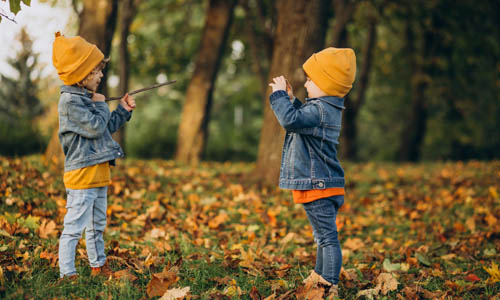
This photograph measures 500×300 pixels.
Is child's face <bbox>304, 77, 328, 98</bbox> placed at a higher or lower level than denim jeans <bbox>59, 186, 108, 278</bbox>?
higher

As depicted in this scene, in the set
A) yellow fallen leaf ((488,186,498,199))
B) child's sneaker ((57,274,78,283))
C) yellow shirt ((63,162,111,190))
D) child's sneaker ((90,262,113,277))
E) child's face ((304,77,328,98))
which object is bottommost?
child's sneaker ((90,262,113,277))

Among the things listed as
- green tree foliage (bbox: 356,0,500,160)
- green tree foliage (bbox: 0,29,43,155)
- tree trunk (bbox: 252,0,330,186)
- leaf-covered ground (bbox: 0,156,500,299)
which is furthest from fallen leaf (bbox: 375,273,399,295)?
green tree foliage (bbox: 0,29,43,155)

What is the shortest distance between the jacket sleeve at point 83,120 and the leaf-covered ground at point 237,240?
99 cm

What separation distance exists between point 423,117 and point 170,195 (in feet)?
42.8

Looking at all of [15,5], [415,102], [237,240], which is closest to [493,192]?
[237,240]

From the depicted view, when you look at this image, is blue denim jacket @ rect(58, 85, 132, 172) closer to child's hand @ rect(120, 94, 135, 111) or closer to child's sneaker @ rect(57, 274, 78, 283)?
child's hand @ rect(120, 94, 135, 111)

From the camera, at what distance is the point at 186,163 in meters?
9.88

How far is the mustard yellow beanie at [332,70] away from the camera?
Result: 9.92ft

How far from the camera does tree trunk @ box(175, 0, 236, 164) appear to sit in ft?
31.2

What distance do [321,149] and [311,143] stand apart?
0.08 meters

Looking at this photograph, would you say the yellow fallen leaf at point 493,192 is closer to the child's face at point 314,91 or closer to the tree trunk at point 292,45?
the tree trunk at point 292,45

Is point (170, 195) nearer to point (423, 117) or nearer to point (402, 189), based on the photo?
point (402, 189)

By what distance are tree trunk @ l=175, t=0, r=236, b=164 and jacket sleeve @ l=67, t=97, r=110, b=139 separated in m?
6.80

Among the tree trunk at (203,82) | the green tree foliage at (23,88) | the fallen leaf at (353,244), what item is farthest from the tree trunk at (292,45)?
the green tree foliage at (23,88)
